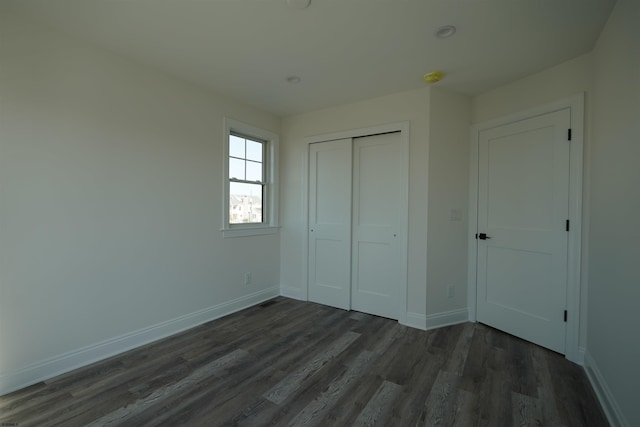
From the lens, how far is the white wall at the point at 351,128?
2.88 m

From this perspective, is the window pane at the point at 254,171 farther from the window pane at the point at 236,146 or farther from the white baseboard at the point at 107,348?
the white baseboard at the point at 107,348

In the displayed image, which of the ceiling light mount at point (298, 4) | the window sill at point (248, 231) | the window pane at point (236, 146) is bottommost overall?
the window sill at point (248, 231)

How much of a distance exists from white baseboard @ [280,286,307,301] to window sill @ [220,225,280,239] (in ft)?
2.68

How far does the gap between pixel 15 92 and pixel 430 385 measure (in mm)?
3415

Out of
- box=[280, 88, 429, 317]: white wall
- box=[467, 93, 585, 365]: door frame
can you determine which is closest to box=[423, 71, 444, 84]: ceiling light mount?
box=[280, 88, 429, 317]: white wall

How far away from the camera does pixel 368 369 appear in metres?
2.14

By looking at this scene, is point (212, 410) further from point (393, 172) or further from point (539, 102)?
point (539, 102)

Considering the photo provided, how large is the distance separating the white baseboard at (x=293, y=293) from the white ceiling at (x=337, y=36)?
2.58m

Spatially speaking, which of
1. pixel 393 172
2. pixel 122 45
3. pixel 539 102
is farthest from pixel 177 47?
pixel 539 102

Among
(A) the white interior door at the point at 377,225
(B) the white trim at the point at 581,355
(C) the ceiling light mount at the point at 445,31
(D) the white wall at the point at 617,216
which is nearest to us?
(D) the white wall at the point at 617,216

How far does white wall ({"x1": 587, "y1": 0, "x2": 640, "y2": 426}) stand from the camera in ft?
4.77

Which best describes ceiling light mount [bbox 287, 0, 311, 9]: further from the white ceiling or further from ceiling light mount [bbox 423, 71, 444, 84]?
ceiling light mount [bbox 423, 71, 444, 84]

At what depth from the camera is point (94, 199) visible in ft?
7.14

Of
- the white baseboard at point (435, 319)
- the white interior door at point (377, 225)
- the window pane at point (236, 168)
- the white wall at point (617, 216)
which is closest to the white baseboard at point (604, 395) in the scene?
the white wall at point (617, 216)
